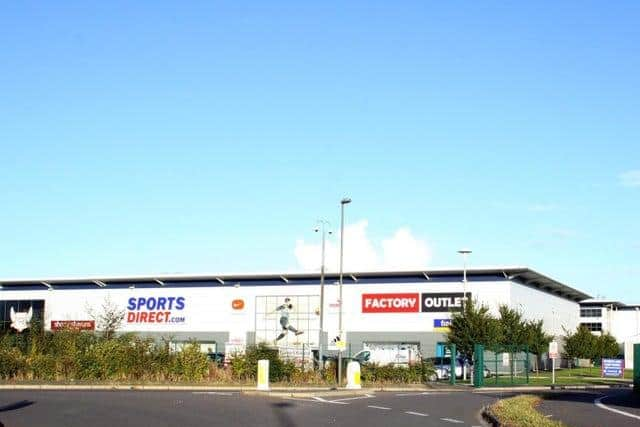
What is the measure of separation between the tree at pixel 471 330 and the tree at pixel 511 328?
5995 millimetres

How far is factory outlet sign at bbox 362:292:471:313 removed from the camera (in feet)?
229

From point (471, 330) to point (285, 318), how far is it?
24.1m

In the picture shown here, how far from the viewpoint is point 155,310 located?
80.2 meters

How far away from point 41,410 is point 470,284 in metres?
51.9

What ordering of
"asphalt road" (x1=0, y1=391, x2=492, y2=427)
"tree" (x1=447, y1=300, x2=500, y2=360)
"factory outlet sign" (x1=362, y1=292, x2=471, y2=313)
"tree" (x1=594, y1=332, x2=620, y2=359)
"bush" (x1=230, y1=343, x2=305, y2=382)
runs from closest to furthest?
"asphalt road" (x1=0, y1=391, x2=492, y2=427) < "bush" (x1=230, y1=343, x2=305, y2=382) < "tree" (x1=447, y1=300, x2=500, y2=360) < "factory outlet sign" (x1=362, y1=292, x2=471, y2=313) < "tree" (x1=594, y1=332, x2=620, y2=359)

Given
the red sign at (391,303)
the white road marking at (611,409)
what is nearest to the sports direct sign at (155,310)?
the red sign at (391,303)

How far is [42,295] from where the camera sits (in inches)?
3386

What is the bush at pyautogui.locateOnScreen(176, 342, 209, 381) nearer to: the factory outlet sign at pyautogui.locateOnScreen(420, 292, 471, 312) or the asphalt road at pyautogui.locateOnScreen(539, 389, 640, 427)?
the asphalt road at pyautogui.locateOnScreen(539, 389, 640, 427)

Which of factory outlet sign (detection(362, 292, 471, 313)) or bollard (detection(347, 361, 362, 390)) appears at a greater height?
factory outlet sign (detection(362, 292, 471, 313))

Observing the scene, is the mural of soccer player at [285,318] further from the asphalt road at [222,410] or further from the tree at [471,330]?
the asphalt road at [222,410]

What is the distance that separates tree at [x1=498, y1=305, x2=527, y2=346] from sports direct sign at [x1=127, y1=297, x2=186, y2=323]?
3026 centimetres

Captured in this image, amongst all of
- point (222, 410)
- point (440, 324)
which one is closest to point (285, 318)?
point (440, 324)

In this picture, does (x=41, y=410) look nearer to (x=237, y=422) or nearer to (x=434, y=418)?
(x=237, y=422)

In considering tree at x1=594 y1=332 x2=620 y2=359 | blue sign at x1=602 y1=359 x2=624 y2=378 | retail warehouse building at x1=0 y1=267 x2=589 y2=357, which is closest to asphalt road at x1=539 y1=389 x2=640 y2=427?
blue sign at x1=602 y1=359 x2=624 y2=378
